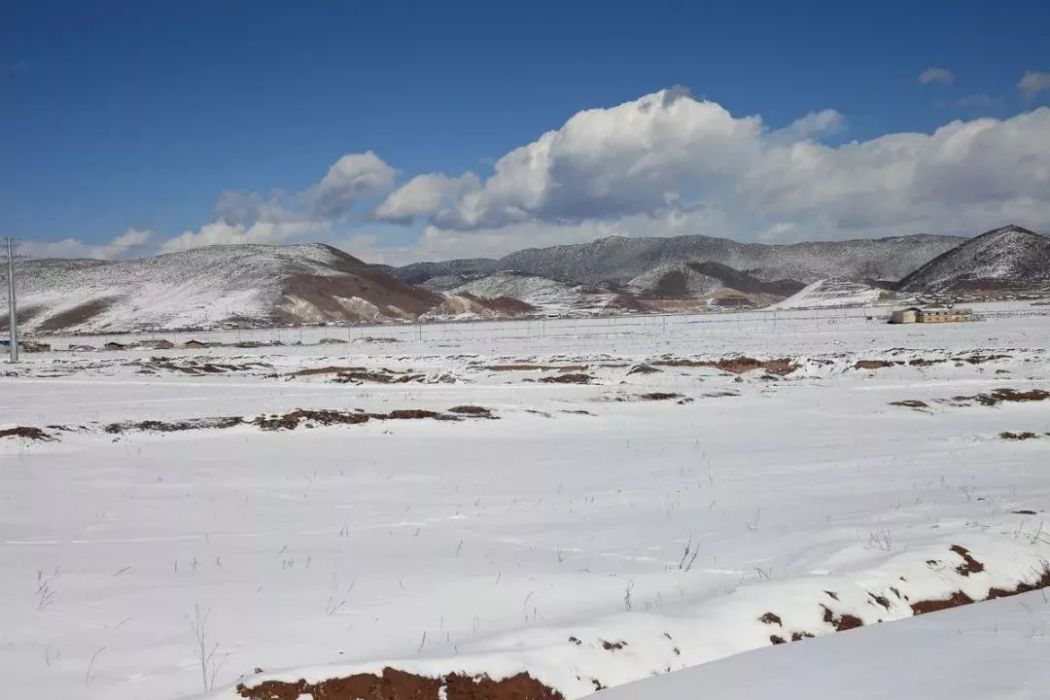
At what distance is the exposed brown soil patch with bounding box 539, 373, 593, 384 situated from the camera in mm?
A: 41497

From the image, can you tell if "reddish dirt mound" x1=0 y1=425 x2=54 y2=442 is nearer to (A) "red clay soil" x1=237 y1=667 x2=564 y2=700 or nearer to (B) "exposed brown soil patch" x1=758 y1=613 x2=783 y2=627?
(A) "red clay soil" x1=237 y1=667 x2=564 y2=700

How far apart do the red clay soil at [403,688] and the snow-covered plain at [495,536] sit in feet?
0.44

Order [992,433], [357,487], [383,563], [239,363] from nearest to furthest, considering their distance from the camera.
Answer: [383,563] < [357,487] < [992,433] < [239,363]

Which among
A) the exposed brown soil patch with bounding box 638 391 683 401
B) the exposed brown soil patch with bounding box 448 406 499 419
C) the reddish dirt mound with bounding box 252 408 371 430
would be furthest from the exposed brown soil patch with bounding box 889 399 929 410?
the reddish dirt mound with bounding box 252 408 371 430

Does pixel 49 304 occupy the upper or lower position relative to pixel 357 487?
upper

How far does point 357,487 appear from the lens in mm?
16281

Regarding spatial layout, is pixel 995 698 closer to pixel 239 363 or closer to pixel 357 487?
pixel 357 487

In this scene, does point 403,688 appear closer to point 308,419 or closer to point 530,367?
point 308,419

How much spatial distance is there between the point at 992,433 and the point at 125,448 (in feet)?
74.1

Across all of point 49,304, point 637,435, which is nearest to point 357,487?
point 637,435

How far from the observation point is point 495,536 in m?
12.3

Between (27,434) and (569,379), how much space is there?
84.9 ft

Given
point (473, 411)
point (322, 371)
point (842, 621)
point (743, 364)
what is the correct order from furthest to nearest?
point (322, 371) < point (743, 364) < point (473, 411) < point (842, 621)

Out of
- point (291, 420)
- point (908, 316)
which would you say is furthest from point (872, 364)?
point (908, 316)
